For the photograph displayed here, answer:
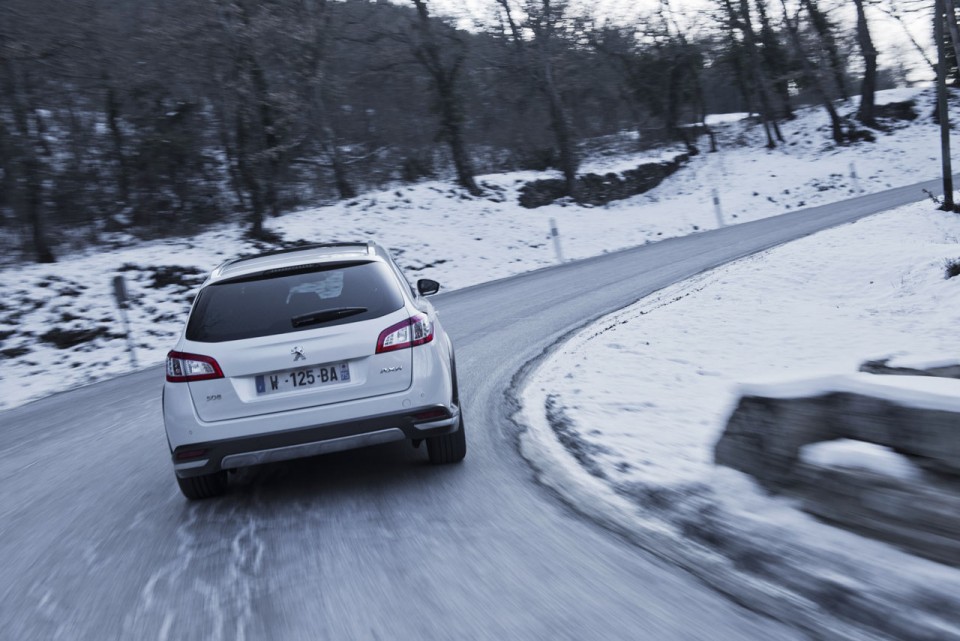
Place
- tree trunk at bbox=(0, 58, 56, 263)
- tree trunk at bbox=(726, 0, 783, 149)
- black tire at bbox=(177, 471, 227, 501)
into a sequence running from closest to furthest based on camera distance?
1. black tire at bbox=(177, 471, 227, 501)
2. tree trunk at bbox=(0, 58, 56, 263)
3. tree trunk at bbox=(726, 0, 783, 149)

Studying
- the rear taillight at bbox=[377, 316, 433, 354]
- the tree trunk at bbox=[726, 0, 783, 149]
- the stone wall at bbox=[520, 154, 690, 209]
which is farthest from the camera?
the tree trunk at bbox=[726, 0, 783, 149]

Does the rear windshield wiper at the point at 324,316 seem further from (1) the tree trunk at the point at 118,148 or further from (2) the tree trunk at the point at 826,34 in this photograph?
(2) the tree trunk at the point at 826,34

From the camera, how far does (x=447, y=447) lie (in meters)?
5.64

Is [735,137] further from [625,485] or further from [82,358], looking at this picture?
[625,485]

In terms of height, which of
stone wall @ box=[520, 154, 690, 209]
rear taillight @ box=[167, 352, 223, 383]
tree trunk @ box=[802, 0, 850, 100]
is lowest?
rear taillight @ box=[167, 352, 223, 383]

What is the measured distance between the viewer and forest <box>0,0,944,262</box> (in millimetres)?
18250

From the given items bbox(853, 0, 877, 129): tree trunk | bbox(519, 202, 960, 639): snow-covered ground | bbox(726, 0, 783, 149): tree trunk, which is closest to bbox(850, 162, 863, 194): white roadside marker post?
bbox(726, 0, 783, 149): tree trunk

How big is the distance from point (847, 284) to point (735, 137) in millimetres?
36683

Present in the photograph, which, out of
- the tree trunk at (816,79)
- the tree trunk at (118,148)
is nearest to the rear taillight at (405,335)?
the tree trunk at (118,148)

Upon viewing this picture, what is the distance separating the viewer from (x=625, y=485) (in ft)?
15.9

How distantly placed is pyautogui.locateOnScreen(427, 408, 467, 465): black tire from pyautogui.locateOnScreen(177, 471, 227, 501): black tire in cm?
139

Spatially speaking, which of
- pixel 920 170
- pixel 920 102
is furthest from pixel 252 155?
pixel 920 102

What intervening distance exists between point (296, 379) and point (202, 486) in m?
1.09

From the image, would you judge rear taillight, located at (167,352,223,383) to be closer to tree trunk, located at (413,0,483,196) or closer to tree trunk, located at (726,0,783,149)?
tree trunk, located at (413,0,483,196)
